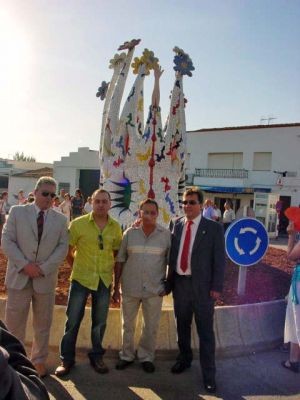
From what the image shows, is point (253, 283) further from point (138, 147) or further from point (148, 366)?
point (148, 366)

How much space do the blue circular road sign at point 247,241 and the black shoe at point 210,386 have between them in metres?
2.40

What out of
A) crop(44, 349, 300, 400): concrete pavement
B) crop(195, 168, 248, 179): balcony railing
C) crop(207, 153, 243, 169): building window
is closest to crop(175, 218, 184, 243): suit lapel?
crop(44, 349, 300, 400): concrete pavement

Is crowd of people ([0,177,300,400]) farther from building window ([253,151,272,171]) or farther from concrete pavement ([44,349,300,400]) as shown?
building window ([253,151,272,171])

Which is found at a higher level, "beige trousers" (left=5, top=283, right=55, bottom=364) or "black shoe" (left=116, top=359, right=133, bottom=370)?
"beige trousers" (left=5, top=283, right=55, bottom=364)

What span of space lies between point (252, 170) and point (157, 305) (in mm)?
26044

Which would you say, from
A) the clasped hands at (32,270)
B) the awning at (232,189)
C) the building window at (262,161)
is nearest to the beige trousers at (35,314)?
the clasped hands at (32,270)

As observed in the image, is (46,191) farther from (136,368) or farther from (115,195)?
(115,195)

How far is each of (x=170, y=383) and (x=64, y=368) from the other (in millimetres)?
1049

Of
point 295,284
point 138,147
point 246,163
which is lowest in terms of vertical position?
point 295,284

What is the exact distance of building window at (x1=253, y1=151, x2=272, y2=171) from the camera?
95.6 ft

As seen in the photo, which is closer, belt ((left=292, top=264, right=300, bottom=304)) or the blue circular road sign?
belt ((left=292, top=264, right=300, bottom=304))

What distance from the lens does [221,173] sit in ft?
99.5

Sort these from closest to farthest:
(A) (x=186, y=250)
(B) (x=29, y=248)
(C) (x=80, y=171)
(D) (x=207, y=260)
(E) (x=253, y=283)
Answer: (B) (x=29, y=248), (D) (x=207, y=260), (A) (x=186, y=250), (E) (x=253, y=283), (C) (x=80, y=171)

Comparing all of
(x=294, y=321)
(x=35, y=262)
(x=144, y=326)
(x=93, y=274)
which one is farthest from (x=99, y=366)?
(x=294, y=321)
